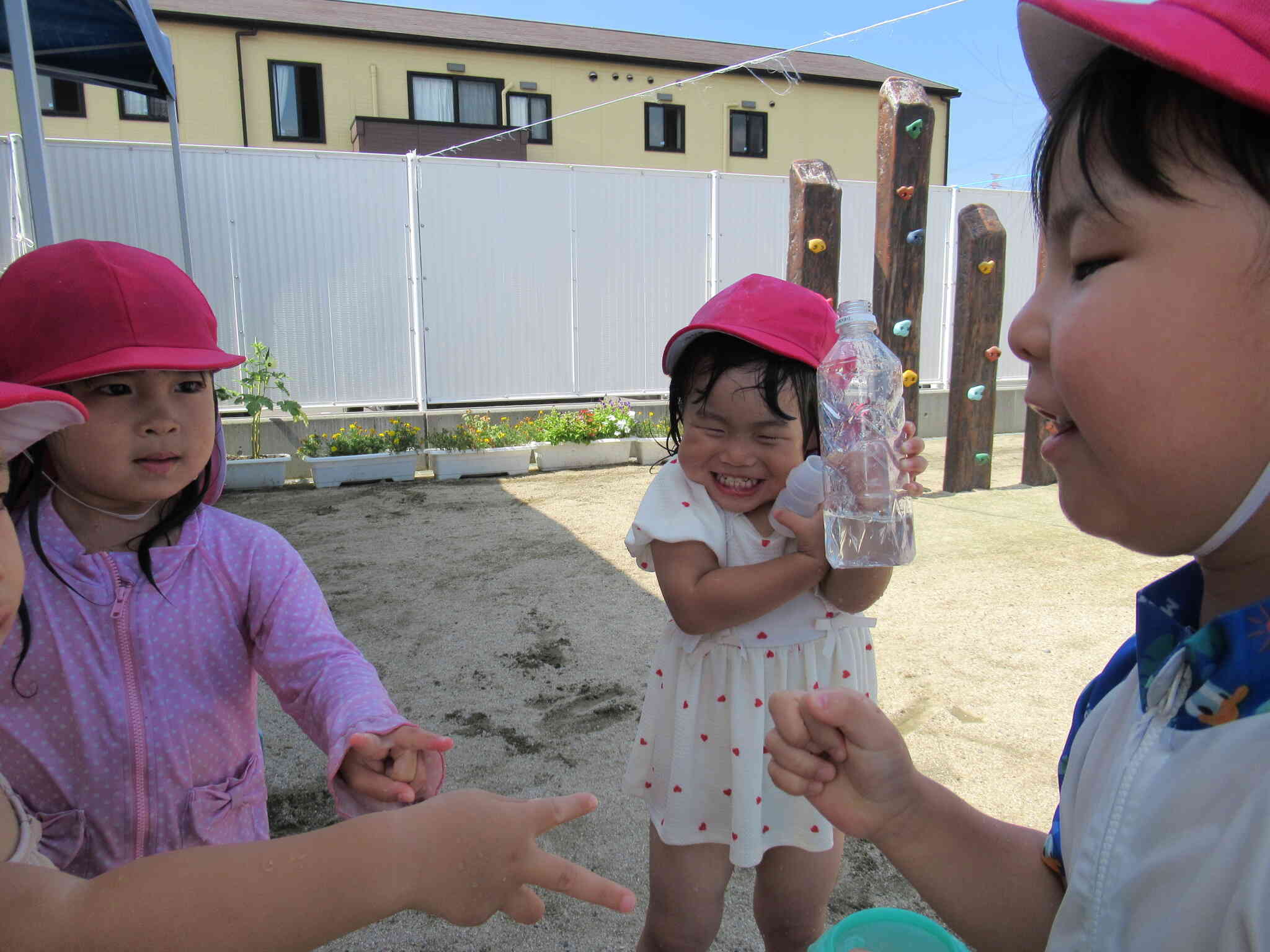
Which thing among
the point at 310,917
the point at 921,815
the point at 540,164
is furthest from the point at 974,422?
the point at 310,917

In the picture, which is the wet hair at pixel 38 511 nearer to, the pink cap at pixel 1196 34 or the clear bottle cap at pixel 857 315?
the clear bottle cap at pixel 857 315

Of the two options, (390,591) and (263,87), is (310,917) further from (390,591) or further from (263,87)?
(263,87)

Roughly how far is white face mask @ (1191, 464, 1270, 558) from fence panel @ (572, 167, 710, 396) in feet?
30.7

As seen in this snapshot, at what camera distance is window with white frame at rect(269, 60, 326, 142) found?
1493 cm

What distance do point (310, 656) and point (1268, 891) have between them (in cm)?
132

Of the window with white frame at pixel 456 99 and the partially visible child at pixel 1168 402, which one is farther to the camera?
the window with white frame at pixel 456 99

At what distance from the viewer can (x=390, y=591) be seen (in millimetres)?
4750

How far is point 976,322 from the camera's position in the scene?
687cm

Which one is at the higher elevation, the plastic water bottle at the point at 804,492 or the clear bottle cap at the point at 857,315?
the clear bottle cap at the point at 857,315

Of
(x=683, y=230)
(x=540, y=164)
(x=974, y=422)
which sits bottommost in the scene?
(x=974, y=422)

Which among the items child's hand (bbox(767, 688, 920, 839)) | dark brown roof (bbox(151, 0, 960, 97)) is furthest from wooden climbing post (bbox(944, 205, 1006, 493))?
dark brown roof (bbox(151, 0, 960, 97))

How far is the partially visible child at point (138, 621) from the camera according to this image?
1.30 meters

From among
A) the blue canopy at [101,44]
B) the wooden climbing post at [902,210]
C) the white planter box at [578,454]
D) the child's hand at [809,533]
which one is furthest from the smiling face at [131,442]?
the white planter box at [578,454]

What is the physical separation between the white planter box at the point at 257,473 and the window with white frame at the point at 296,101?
9743 mm
